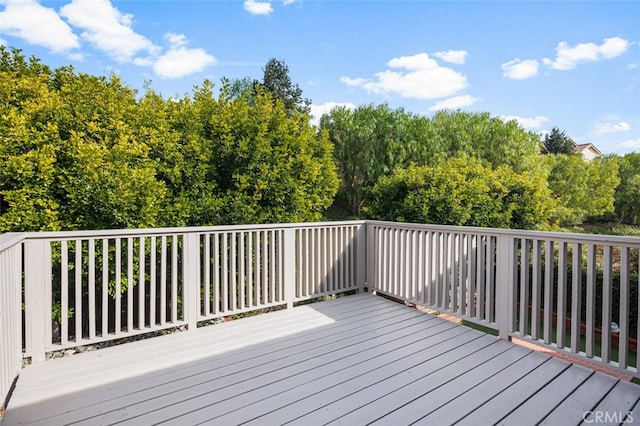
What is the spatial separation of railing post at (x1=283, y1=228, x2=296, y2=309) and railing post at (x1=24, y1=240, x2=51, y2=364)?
2010 millimetres

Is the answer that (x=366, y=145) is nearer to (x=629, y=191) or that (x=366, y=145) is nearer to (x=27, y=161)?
(x=27, y=161)

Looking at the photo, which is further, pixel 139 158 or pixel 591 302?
pixel 139 158

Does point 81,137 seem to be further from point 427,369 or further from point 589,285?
point 589,285

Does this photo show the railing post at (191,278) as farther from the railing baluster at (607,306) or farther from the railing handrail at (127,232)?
the railing baluster at (607,306)

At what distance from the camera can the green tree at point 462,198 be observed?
229 inches

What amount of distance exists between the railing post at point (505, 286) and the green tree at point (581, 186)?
17.7m

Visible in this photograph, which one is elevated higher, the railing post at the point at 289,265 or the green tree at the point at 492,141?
the green tree at the point at 492,141

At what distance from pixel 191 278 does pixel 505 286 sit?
2.72 metres

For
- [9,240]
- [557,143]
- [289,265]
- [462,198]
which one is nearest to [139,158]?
[289,265]

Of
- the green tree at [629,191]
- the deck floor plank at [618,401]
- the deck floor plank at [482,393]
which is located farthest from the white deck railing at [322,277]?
the green tree at [629,191]

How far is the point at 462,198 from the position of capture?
19.5ft

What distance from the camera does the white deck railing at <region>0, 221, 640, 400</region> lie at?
7.56ft

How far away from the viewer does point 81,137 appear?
3.90 metres

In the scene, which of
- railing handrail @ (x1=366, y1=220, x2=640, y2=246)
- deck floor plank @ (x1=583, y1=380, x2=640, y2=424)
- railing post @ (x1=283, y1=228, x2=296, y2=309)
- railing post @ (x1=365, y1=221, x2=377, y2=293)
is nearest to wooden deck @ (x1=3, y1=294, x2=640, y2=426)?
deck floor plank @ (x1=583, y1=380, x2=640, y2=424)
